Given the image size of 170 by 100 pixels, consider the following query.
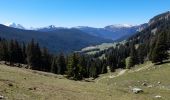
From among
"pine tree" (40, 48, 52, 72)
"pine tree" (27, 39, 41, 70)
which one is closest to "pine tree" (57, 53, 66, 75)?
"pine tree" (40, 48, 52, 72)

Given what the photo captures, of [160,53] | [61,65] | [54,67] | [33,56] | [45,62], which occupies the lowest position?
[54,67]

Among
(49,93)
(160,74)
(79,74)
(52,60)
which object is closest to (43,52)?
(52,60)

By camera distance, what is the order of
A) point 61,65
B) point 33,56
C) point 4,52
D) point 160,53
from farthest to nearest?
point 61,65 < point 33,56 < point 4,52 < point 160,53

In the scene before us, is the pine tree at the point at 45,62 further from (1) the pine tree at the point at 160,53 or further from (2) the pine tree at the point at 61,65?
(1) the pine tree at the point at 160,53

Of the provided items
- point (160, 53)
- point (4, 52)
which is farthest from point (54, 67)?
point (160, 53)

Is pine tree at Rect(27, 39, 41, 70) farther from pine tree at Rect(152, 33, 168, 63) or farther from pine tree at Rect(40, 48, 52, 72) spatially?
pine tree at Rect(152, 33, 168, 63)

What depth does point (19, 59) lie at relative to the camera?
13825 centimetres

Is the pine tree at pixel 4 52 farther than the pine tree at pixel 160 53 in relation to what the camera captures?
Yes

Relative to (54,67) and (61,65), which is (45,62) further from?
(61,65)

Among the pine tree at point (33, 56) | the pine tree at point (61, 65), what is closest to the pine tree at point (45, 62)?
the pine tree at point (33, 56)

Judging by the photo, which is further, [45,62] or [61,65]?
[45,62]

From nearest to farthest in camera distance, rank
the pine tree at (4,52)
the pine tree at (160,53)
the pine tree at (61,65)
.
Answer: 1. the pine tree at (160,53)
2. the pine tree at (4,52)
3. the pine tree at (61,65)

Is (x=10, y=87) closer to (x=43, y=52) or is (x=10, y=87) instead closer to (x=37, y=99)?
(x=37, y=99)

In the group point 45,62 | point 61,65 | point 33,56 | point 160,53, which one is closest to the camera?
point 160,53
